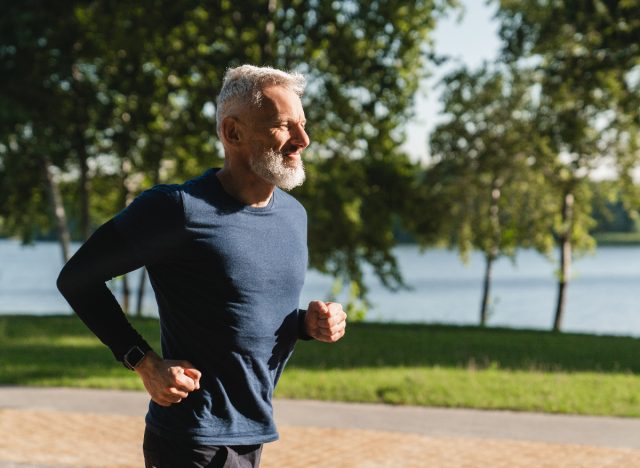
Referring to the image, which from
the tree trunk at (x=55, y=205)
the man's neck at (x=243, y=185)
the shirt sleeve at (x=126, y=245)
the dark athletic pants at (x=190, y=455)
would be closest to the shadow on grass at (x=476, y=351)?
the dark athletic pants at (x=190, y=455)

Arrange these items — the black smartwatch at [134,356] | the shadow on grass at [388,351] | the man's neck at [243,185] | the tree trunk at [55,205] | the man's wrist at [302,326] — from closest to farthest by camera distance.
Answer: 1. the black smartwatch at [134,356]
2. the man's neck at [243,185]
3. the man's wrist at [302,326]
4. the shadow on grass at [388,351]
5. the tree trunk at [55,205]

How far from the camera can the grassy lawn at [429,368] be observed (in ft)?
32.7

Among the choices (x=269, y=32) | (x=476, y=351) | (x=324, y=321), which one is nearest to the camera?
(x=324, y=321)

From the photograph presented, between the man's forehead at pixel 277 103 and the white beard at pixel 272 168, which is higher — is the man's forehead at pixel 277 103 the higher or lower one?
the higher one

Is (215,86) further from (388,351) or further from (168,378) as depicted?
(168,378)

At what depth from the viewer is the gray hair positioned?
8.94 ft

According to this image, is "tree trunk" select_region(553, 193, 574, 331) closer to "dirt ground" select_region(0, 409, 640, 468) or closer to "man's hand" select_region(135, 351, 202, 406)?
"dirt ground" select_region(0, 409, 640, 468)

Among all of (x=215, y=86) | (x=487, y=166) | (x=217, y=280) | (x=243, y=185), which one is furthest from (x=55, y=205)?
(x=217, y=280)

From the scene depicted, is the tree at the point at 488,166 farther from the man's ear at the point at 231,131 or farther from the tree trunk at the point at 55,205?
the man's ear at the point at 231,131

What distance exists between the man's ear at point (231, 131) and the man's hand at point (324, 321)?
551 millimetres

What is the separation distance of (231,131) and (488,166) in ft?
88.4

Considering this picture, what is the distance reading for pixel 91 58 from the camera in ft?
78.7

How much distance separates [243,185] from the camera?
2768 millimetres

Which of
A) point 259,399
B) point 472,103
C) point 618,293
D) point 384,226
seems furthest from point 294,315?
point 618,293
